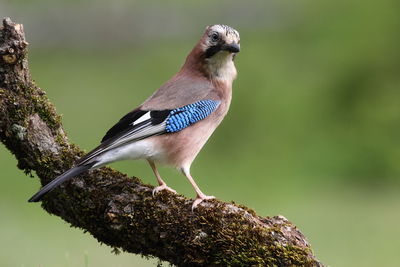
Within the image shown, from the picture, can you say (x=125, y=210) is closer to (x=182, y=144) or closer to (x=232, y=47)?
(x=182, y=144)


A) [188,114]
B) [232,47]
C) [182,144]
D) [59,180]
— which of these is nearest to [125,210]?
[59,180]

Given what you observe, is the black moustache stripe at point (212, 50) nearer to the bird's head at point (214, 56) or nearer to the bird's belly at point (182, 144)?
the bird's head at point (214, 56)

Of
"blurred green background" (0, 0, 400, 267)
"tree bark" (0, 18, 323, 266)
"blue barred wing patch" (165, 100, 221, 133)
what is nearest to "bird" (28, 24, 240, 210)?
"blue barred wing patch" (165, 100, 221, 133)

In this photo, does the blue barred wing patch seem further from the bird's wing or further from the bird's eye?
the bird's eye

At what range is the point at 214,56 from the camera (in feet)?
25.3

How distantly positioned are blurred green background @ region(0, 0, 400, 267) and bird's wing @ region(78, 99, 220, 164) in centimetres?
356

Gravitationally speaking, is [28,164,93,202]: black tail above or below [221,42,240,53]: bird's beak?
below

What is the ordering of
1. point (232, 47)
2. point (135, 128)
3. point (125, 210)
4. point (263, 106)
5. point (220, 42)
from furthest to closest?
point (263, 106) → point (220, 42) → point (232, 47) → point (135, 128) → point (125, 210)

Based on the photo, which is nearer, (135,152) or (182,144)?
(135,152)

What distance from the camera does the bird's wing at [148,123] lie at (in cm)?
673

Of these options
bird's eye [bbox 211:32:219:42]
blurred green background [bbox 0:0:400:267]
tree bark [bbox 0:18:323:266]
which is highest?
bird's eye [bbox 211:32:219:42]

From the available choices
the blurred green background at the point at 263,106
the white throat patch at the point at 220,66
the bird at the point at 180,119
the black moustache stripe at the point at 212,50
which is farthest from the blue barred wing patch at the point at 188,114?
the blurred green background at the point at 263,106

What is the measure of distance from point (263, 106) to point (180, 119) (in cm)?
1152

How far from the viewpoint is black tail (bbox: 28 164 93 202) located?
6.21 metres
